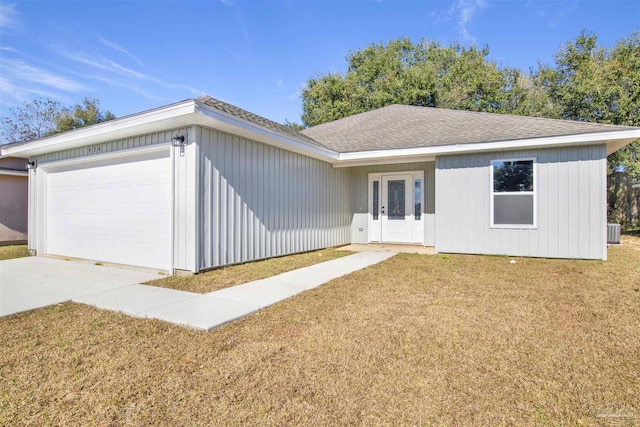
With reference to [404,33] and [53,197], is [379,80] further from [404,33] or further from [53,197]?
[53,197]

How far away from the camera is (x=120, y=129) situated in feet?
20.6

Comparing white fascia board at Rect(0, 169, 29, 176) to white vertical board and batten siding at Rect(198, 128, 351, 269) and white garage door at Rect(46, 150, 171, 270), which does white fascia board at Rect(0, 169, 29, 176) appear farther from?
white vertical board and batten siding at Rect(198, 128, 351, 269)

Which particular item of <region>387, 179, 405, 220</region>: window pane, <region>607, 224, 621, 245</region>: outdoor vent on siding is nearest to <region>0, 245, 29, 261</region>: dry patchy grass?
<region>387, 179, 405, 220</region>: window pane

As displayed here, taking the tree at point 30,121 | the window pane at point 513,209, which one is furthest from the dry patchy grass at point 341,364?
the tree at point 30,121

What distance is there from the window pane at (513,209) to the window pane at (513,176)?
18 centimetres

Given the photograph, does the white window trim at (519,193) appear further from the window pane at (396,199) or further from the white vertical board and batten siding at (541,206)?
the window pane at (396,199)

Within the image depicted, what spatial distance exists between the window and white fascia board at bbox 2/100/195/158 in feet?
22.2

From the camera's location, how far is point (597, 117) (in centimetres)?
1641

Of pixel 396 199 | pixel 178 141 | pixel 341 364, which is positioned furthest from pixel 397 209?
pixel 341 364

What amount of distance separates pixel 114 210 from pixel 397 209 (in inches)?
293

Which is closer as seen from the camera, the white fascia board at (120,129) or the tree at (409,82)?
the white fascia board at (120,129)

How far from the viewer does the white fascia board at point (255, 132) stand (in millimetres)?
5571

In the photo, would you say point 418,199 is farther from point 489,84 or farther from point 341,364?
point 489,84

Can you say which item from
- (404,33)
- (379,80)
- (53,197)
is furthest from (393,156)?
(404,33)
